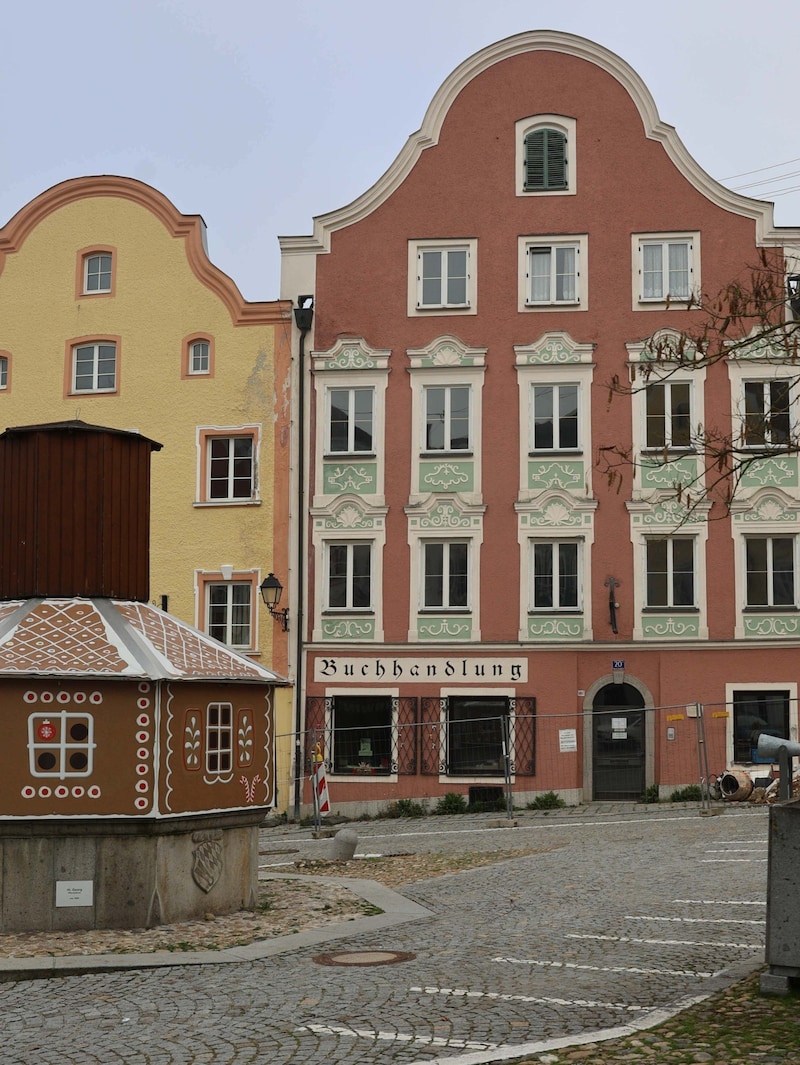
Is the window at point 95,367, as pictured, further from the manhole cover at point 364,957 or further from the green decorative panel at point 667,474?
the manhole cover at point 364,957

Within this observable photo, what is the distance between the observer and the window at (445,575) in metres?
30.5

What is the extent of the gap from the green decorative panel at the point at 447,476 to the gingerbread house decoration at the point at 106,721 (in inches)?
629

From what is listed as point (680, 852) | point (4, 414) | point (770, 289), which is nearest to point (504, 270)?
point (4, 414)

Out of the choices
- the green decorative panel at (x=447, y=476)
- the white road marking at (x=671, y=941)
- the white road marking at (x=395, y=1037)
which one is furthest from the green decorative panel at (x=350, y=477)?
the white road marking at (x=395, y=1037)

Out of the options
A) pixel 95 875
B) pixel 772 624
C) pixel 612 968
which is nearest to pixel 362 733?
pixel 772 624

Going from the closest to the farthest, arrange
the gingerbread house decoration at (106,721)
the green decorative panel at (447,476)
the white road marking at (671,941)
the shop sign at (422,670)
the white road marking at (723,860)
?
the white road marking at (671,941)
the gingerbread house decoration at (106,721)
the white road marking at (723,860)
the shop sign at (422,670)
the green decorative panel at (447,476)

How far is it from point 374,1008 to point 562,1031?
4.53 ft

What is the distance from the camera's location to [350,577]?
30828mm

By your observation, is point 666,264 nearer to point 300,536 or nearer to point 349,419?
point 349,419

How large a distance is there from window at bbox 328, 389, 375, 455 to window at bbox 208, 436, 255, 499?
6.15 ft

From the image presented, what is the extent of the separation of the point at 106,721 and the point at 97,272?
21236 mm

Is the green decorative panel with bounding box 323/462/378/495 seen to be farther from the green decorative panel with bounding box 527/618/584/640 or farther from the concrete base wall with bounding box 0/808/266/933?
the concrete base wall with bounding box 0/808/266/933

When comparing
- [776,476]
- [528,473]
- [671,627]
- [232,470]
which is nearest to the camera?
[671,627]

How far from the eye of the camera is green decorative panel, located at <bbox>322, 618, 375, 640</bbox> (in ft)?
100
